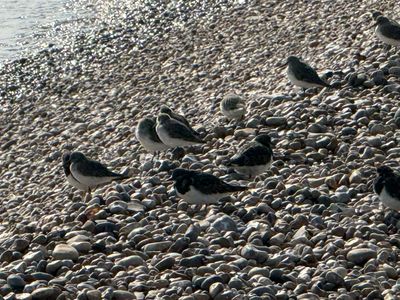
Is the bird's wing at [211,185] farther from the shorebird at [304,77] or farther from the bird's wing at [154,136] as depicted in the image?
the shorebird at [304,77]

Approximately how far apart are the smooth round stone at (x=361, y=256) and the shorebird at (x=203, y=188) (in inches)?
89.7

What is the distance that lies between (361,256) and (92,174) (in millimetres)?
4461

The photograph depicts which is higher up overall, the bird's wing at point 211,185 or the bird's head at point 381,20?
the bird's head at point 381,20

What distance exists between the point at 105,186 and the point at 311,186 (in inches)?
118

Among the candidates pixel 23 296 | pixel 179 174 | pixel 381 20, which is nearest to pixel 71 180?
pixel 179 174

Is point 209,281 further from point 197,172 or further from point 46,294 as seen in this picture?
point 197,172

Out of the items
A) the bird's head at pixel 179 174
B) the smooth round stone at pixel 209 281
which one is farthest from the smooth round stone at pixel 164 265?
the bird's head at pixel 179 174

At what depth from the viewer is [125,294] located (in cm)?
A: 809

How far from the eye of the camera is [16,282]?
8.58 metres

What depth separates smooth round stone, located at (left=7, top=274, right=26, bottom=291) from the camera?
8542 millimetres

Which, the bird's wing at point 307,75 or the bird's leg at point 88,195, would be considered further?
→ the bird's wing at point 307,75

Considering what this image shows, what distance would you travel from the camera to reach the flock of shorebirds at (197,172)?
10.1 m

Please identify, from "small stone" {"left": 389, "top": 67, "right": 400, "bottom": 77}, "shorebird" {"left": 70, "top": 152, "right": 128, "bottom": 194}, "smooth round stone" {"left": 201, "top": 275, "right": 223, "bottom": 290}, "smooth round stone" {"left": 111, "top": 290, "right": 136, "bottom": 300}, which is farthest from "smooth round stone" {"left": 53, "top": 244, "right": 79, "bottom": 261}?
"small stone" {"left": 389, "top": 67, "right": 400, "bottom": 77}

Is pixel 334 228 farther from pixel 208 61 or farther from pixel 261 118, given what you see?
pixel 208 61
